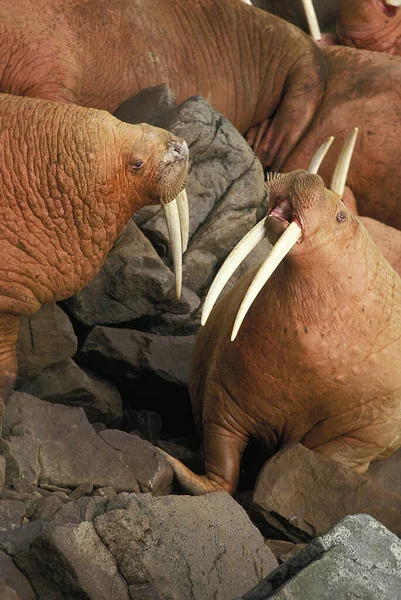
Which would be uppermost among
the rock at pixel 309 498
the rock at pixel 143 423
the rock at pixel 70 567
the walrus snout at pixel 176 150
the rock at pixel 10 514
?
the walrus snout at pixel 176 150

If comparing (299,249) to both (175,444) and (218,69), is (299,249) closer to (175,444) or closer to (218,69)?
(175,444)

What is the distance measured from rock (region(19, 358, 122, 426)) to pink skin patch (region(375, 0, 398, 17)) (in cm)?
503

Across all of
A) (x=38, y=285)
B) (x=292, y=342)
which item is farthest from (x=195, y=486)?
(x=38, y=285)

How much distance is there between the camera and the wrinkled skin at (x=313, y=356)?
565 centimetres

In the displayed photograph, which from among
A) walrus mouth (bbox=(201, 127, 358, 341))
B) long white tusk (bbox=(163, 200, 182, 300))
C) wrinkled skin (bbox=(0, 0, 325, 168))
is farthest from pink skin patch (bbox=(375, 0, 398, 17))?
walrus mouth (bbox=(201, 127, 358, 341))

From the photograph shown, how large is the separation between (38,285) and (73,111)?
910mm

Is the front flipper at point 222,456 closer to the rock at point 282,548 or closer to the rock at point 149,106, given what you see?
the rock at point 282,548

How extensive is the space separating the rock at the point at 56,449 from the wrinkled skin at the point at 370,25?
5.72 meters

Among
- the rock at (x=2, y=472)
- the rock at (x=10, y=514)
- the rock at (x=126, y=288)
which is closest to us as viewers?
the rock at (x=10, y=514)

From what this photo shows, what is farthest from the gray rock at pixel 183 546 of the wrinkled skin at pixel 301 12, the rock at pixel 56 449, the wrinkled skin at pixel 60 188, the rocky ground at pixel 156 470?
the wrinkled skin at pixel 301 12

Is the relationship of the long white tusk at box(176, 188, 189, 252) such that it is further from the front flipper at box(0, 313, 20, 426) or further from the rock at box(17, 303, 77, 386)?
the front flipper at box(0, 313, 20, 426)

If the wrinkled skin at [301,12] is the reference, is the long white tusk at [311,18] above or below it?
above

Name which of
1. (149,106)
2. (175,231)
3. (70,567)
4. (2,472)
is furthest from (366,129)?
(70,567)

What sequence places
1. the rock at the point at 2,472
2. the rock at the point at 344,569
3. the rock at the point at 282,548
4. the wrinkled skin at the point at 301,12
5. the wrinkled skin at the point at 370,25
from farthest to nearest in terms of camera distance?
the wrinkled skin at the point at 301,12, the wrinkled skin at the point at 370,25, the rock at the point at 282,548, the rock at the point at 2,472, the rock at the point at 344,569
